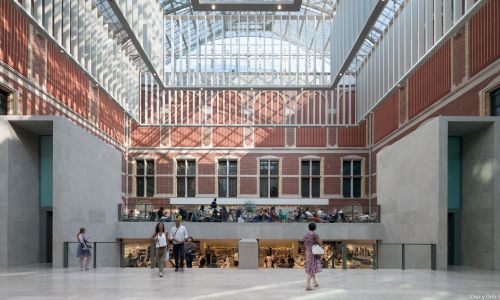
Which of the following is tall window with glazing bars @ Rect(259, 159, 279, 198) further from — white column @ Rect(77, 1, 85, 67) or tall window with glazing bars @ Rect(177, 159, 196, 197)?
white column @ Rect(77, 1, 85, 67)

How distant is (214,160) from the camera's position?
38250 millimetres

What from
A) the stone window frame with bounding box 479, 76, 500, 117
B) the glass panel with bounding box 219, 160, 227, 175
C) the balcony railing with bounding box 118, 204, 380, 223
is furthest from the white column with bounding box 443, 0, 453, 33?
the glass panel with bounding box 219, 160, 227, 175

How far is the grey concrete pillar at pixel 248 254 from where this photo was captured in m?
15.7

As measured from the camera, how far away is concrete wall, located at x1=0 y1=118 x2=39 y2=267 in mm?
16125

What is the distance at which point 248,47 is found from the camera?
Answer: 31.9m

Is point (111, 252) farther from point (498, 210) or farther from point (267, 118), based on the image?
point (267, 118)

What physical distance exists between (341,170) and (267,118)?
21.0ft

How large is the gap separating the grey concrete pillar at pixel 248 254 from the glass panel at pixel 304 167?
2277cm

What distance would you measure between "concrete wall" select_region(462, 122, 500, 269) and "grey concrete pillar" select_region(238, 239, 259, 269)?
22.9 ft

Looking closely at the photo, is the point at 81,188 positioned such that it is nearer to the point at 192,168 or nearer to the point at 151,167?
the point at 192,168

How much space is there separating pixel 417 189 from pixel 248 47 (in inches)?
647

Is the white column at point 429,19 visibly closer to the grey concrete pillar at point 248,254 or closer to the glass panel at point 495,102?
the glass panel at point 495,102

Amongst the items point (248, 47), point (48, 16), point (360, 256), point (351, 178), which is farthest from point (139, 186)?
point (360, 256)

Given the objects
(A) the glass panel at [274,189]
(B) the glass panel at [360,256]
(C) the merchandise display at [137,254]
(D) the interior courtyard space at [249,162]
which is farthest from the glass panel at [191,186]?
(B) the glass panel at [360,256]
